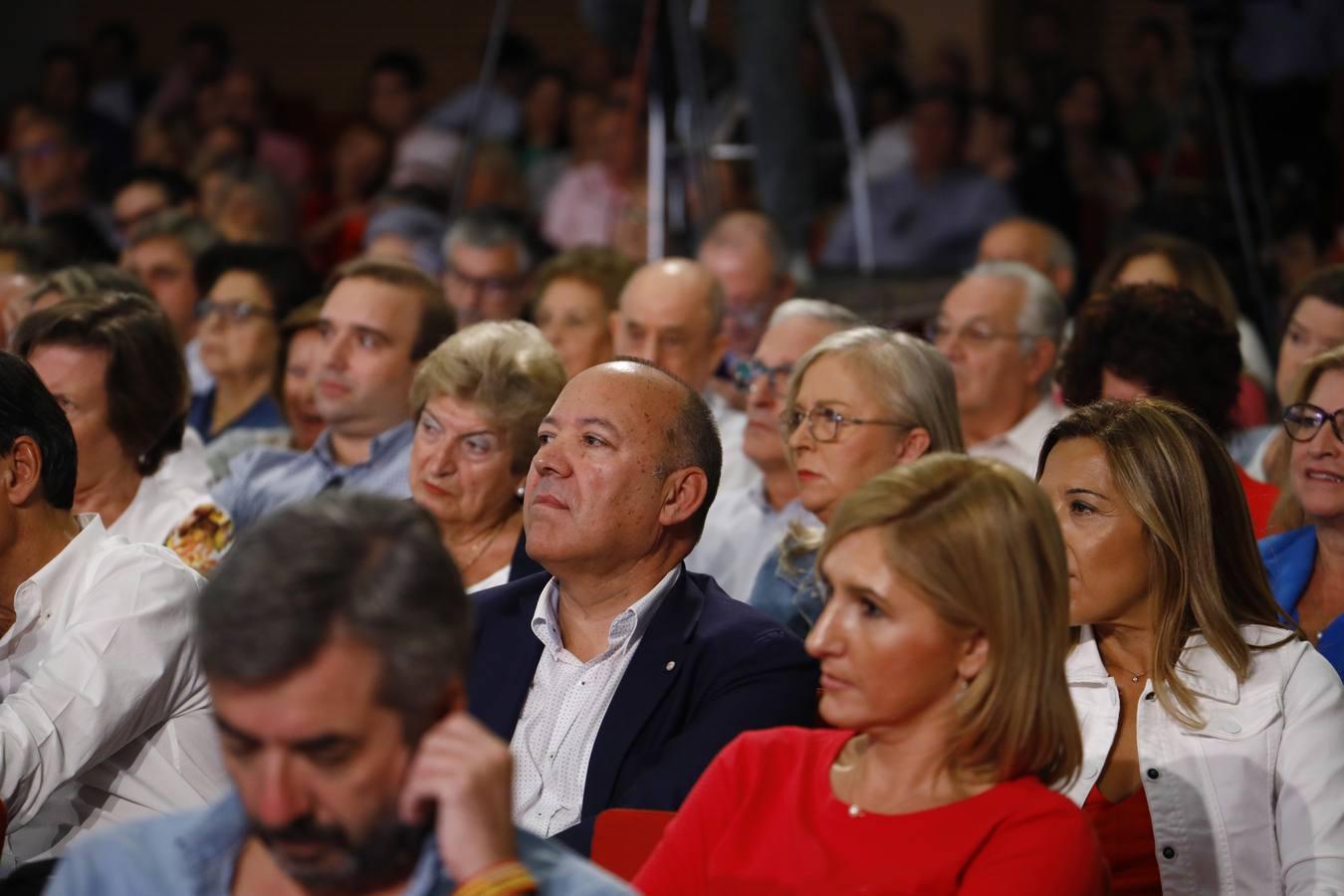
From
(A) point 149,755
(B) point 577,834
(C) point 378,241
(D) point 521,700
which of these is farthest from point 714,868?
(C) point 378,241

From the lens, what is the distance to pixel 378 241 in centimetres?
606

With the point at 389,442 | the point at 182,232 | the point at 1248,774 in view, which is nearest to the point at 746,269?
the point at 389,442

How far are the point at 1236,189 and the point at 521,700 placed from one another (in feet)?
13.3

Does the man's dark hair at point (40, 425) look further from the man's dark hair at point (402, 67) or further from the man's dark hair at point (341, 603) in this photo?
the man's dark hair at point (402, 67)

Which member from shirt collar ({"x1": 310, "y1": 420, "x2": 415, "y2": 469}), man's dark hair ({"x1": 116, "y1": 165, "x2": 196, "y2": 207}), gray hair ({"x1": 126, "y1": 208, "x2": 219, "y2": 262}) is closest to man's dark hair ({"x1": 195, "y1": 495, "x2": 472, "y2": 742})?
shirt collar ({"x1": 310, "y1": 420, "x2": 415, "y2": 469})

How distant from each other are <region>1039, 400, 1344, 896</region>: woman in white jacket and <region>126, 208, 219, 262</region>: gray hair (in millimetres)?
3802

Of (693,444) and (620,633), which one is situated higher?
(693,444)

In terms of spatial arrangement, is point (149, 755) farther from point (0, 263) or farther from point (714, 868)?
point (0, 263)

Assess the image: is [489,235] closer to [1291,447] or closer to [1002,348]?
[1002,348]

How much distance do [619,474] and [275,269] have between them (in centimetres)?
269

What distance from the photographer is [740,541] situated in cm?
378

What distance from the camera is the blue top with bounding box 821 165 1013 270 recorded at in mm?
6926

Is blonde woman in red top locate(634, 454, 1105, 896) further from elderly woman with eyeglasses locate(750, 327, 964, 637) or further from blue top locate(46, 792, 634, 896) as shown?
elderly woman with eyeglasses locate(750, 327, 964, 637)

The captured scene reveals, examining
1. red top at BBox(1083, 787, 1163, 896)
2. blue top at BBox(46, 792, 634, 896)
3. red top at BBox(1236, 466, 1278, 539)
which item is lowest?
red top at BBox(1083, 787, 1163, 896)
